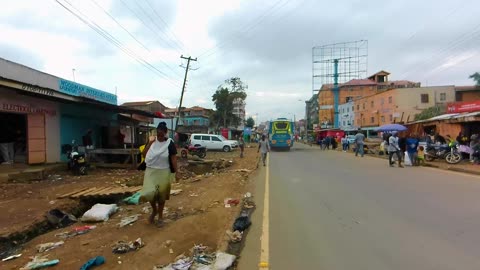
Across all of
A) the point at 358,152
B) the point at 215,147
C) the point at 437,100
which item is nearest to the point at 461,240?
the point at 358,152

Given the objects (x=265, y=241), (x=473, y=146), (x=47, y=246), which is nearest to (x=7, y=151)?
(x=47, y=246)

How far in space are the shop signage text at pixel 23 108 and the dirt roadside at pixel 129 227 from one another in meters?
4.04

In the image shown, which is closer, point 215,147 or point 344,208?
point 344,208

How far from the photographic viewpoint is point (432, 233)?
6480 mm

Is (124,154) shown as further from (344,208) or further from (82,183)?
(344,208)

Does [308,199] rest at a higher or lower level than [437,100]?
lower

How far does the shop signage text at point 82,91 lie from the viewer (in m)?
21.8

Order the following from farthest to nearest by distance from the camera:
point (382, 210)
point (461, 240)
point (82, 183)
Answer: point (82, 183) → point (382, 210) → point (461, 240)

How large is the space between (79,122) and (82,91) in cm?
439

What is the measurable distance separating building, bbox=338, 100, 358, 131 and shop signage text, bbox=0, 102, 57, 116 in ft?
234

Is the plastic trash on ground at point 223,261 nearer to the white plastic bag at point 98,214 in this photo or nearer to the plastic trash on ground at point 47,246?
the plastic trash on ground at point 47,246

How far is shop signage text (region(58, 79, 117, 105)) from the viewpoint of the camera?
71.6 feet

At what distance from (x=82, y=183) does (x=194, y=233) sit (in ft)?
25.1

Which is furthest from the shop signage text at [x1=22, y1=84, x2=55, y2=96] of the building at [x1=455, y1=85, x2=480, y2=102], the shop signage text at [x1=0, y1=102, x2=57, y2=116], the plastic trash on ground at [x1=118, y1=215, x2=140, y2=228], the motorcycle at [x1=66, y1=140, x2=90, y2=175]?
the building at [x1=455, y1=85, x2=480, y2=102]
